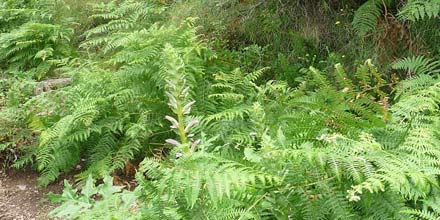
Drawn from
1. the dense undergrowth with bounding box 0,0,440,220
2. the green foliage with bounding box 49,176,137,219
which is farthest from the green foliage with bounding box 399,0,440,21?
the green foliage with bounding box 49,176,137,219

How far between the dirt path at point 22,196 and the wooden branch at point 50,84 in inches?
58.3

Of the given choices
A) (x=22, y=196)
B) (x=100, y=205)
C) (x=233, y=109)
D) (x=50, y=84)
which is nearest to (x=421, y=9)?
(x=233, y=109)

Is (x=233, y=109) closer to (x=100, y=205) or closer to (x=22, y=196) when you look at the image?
(x=100, y=205)

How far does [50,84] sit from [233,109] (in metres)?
2.99

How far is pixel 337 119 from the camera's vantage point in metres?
3.29

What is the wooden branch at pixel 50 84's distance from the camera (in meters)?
6.04

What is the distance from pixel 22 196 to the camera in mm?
4469

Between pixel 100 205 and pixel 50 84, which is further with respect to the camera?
pixel 50 84

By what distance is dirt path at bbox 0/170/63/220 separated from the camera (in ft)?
13.8

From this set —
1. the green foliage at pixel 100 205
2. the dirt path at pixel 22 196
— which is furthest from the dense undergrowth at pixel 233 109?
the dirt path at pixel 22 196

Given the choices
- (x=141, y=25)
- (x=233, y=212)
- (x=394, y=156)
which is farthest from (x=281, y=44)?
(x=233, y=212)

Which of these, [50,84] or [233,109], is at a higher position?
[233,109]

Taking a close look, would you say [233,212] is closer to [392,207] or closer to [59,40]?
[392,207]

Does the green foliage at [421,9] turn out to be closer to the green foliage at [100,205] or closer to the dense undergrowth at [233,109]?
the dense undergrowth at [233,109]
